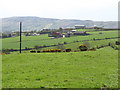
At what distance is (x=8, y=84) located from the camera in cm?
1736

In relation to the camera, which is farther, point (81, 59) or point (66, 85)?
point (81, 59)

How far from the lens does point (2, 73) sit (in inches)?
887

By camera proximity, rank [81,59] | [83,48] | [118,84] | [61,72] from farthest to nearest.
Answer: [83,48] → [81,59] → [61,72] → [118,84]

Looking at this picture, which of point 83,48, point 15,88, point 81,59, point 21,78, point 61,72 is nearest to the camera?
point 15,88

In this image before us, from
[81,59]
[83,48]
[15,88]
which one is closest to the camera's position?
[15,88]

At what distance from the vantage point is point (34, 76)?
66.8 ft

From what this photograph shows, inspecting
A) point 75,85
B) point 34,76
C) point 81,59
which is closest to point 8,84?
point 34,76

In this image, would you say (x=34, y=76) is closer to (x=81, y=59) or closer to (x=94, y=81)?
(x=94, y=81)

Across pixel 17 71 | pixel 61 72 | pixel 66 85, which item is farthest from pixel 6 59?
pixel 66 85

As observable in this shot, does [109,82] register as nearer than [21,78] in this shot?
Yes

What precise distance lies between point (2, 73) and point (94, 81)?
32.3 feet

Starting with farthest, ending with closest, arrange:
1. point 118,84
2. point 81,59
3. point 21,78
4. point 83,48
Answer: point 83,48 < point 81,59 < point 21,78 < point 118,84

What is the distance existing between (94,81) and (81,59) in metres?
13.1

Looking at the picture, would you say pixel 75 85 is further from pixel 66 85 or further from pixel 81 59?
pixel 81 59
